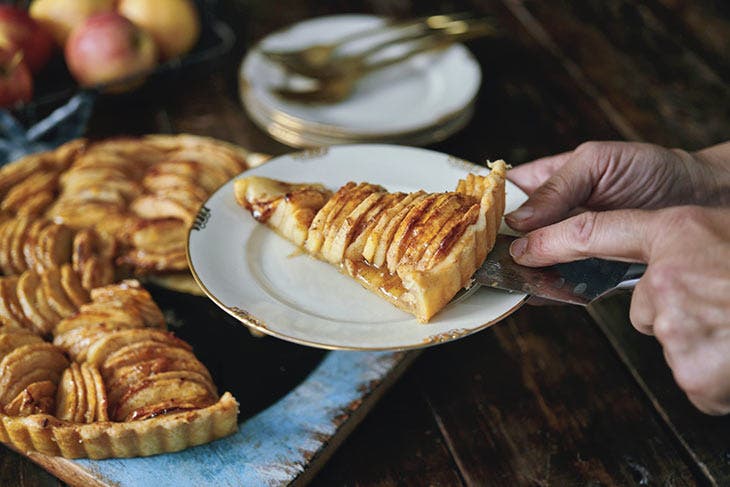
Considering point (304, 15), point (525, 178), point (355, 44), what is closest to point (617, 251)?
point (525, 178)

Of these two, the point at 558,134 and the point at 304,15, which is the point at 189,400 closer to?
the point at 558,134

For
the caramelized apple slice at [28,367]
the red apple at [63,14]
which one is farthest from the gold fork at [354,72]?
the caramelized apple slice at [28,367]

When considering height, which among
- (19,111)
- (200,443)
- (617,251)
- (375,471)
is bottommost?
(375,471)

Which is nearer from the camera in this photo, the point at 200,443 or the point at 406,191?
the point at 200,443

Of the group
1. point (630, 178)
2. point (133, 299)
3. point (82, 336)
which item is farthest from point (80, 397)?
point (630, 178)

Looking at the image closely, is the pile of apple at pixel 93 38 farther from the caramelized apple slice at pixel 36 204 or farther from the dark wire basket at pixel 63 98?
the caramelized apple slice at pixel 36 204

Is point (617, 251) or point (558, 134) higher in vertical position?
point (617, 251)

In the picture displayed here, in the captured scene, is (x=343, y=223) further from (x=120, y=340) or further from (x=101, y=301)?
(x=101, y=301)
